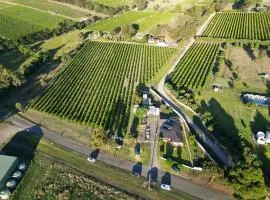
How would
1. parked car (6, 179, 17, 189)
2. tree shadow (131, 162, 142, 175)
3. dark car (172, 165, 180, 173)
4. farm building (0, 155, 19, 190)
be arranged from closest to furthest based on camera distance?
parked car (6, 179, 17, 189) < farm building (0, 155, 19, 190) < dark car (172, 165, 180, 173) < tree shadow (131, 162, 142, 175)

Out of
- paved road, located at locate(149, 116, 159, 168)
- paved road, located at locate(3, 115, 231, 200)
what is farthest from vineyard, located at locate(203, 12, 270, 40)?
paved road, located at locate(3, 115, 231, 200)

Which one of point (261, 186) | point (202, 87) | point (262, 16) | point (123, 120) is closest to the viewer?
point (261, 186)

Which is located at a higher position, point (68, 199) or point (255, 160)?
point (255, 160)

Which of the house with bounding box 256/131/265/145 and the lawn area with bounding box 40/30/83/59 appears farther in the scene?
the lawn area with bounding box 40/30/83/59

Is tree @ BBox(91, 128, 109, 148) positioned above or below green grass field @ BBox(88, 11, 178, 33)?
below

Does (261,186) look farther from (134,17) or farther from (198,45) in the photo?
(134,17)

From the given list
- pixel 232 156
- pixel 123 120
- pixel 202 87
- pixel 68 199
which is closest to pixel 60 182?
pixel 68 199

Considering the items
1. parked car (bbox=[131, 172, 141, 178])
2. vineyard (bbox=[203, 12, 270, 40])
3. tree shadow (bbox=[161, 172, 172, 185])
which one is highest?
vineyard (bbox=[203, 12, 270, 40])

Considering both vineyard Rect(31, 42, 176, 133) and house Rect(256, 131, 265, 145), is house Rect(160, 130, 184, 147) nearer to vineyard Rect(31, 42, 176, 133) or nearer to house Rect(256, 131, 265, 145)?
vineyard Rect(31, 42, 176, 133)

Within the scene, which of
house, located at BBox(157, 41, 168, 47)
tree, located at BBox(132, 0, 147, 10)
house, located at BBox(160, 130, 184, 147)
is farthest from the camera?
tree, located at BBox(132, 0, 147, 10)
